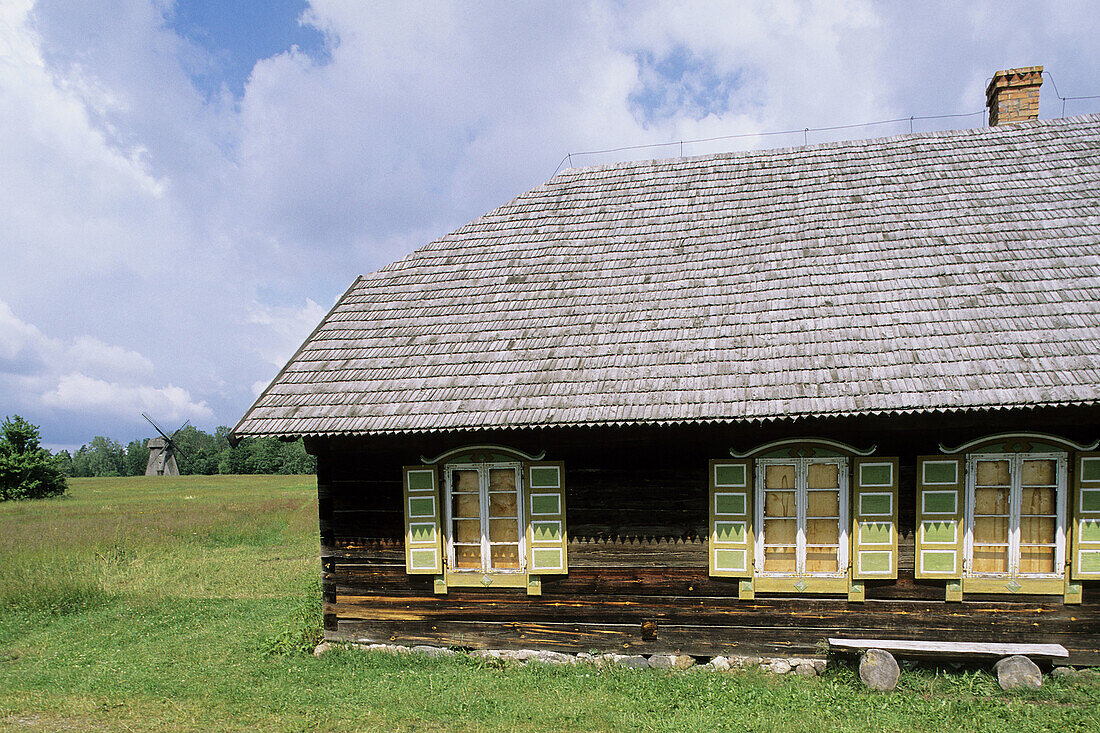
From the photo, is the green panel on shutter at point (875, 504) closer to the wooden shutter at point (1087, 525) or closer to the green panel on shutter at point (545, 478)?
the wooden shutter at point (1087, 525)

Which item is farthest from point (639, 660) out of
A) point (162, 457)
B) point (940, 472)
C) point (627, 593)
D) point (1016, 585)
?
point (162, 457)

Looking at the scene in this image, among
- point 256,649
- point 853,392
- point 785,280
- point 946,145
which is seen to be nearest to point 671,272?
point 785,280

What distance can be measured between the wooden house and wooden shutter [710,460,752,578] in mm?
25

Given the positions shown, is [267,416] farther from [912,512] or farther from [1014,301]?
[1014,301]

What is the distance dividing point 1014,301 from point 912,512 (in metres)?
2.55

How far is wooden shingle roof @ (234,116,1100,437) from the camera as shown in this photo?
614cm

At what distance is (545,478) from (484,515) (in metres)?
0.82

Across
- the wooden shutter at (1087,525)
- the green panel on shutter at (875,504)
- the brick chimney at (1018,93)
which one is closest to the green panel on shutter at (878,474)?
the green panel on shutter at (875,504)

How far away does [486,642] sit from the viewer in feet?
22.8

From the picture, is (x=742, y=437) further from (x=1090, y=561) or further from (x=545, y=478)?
(x=1090, y=561)

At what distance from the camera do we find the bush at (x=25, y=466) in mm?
26953

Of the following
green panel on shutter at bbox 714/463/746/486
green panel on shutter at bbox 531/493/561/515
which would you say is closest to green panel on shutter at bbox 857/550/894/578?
green panel on shutter at bbox 714/463/746/486

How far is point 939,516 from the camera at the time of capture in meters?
6.17

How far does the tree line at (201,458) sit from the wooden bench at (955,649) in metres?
57.3
